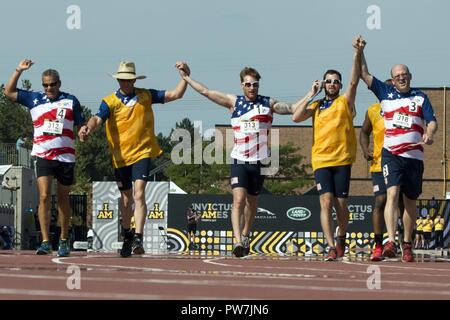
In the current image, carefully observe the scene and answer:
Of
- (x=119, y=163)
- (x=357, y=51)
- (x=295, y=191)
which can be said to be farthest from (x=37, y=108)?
(x=295, y=191)

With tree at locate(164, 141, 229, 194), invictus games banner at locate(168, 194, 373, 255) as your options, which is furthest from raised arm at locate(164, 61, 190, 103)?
tree at locate(164, 141, 229, 194)

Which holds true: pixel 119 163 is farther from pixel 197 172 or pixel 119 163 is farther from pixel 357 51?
pixel 197 172

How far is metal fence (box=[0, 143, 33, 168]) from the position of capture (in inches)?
2515

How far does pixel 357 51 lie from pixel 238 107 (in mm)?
1789

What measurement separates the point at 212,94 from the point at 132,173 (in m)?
1.43

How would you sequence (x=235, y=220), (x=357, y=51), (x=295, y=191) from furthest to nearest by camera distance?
1. (x=295, y=191)
2. (x=235, y=220)
3. (x=357, y=51)

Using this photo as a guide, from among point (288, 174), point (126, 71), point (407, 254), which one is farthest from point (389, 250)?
point (288, 174)

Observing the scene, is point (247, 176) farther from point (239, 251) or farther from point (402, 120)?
point (402, 120)

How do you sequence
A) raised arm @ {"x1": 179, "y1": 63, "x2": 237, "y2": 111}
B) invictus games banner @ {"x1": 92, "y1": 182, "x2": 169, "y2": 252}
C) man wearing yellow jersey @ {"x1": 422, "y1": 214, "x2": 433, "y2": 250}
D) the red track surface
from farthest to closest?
invictus games banner @ {"x1": 92, "y1": 182, "x2": 169, "y2": 252}, man wearing yellow jersey @ {"x1": 422, "y1": 214, "x2": 433, "y2": 250}, raised arm @ {"x1": 179, "y1": 63, "x2": 237, "y2": 111}, the red track surface

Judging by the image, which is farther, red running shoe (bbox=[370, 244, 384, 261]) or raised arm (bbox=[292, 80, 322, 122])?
raised arm (bbox=[292, 80, 322, 122])

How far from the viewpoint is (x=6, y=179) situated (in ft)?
160

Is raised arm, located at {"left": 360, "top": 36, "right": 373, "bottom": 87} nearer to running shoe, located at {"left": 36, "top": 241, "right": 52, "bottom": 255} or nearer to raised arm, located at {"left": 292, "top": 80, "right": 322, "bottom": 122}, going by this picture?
raised arm, located at {"left": 292, "top": 80, "right": 322, "bottom": 122}

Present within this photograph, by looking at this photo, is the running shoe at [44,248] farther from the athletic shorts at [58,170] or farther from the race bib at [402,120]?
the race bib at [402,120]
